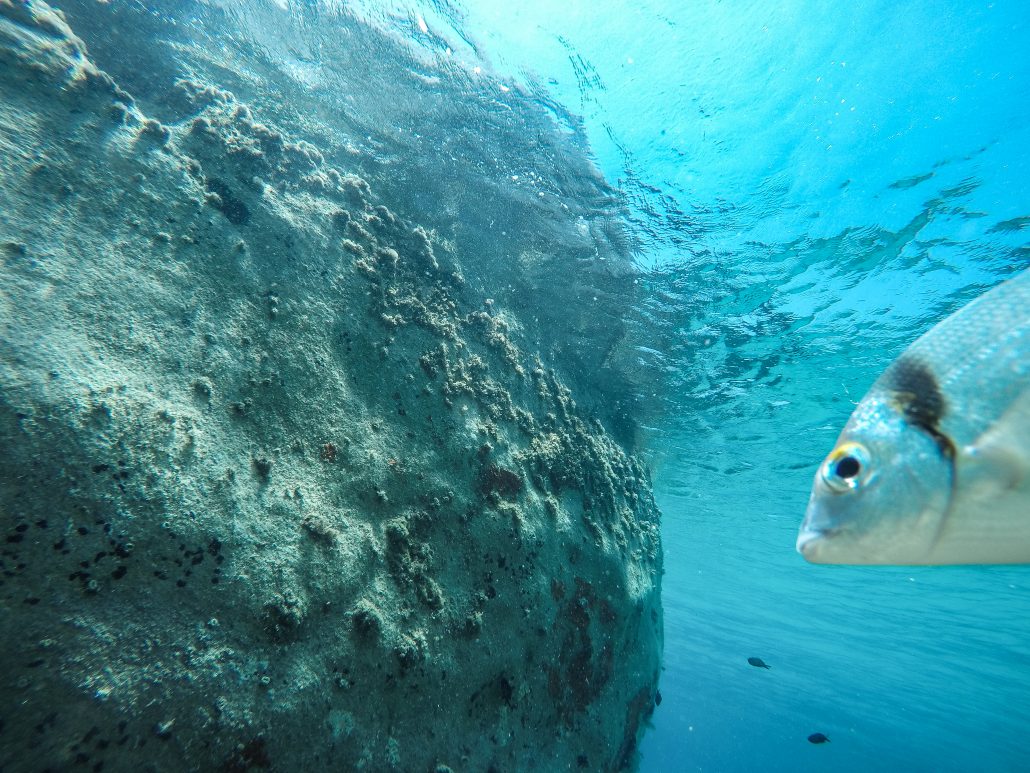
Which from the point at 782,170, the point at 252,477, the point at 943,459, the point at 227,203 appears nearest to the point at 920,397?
the point at 943,459

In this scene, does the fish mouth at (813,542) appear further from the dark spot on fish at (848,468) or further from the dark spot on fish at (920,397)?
the dark spot on fish at (920,397)

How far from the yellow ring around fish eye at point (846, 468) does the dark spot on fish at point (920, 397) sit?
7.1 inches

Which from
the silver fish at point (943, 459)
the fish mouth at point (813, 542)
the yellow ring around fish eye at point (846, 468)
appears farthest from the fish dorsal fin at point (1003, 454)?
the fish mouth at point (813, 542)

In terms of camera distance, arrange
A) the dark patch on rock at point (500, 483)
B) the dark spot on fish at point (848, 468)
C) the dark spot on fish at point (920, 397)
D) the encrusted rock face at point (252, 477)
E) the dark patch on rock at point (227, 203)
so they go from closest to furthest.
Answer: the dark spot on fish at point (920, 397) < the dark spot on fish at point (848, 468) < the encrusted rock face at point (252, 477) < the dark patch on rock at point (227, 203) < the dark patch on rock at point (500, 483)

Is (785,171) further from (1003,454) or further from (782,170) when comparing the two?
(1003,454)

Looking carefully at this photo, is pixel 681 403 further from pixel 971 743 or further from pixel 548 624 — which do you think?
pixel 971 743

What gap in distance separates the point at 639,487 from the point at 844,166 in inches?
306

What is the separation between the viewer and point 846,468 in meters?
1.48

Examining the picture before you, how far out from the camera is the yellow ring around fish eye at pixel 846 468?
4.70 feet

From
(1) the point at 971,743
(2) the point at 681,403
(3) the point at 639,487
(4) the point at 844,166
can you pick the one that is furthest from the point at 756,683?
(4) the point at 844,166

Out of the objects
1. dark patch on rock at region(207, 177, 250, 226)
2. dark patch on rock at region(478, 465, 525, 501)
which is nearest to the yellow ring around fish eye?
dark patch on rock at region(478, 465, 525, 501)

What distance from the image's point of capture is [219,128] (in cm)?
507

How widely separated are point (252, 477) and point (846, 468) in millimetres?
3888

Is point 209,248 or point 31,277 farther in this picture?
point 209,248
